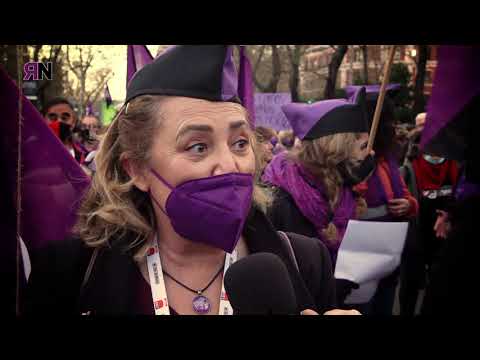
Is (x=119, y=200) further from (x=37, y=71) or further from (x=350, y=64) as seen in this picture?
(x=350, y=64)

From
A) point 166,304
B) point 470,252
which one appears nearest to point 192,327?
point 166,304

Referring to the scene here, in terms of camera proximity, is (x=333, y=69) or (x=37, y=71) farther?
(x=333, y=69)

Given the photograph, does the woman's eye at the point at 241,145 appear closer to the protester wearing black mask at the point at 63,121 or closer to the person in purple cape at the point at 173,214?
the person in purple cape at the point at 173,214

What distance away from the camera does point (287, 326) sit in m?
1.98

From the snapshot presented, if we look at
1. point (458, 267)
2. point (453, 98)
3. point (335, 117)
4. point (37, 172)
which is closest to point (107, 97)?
point (37, 172)

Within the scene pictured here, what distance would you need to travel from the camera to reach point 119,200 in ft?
6.41

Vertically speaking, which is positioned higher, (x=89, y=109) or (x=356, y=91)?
(x=356, y=91)

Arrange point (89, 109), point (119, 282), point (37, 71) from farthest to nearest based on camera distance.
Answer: point (89, 109)
point (37, 71)
point (119, 282)

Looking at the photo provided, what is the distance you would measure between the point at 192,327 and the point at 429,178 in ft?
4.21

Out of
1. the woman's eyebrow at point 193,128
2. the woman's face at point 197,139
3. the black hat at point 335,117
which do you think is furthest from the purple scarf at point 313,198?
the woman's eyebrow at point 193,128

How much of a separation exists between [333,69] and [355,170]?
463 mm

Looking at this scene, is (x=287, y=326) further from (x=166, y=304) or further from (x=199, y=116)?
(x=199, y=116)

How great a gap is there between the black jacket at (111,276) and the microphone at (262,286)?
0.24m

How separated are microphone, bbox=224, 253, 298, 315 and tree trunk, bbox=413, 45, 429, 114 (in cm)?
97
